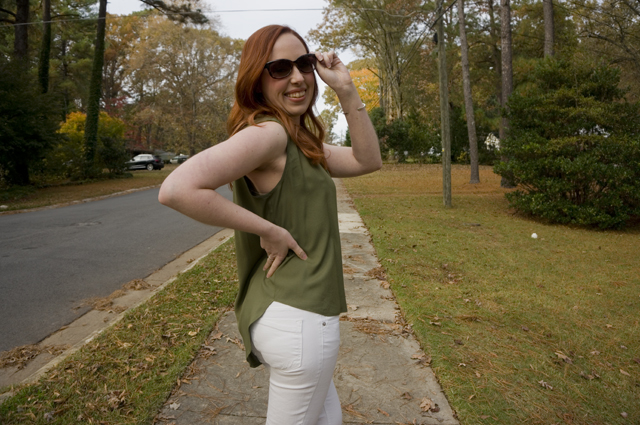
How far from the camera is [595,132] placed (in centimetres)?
1046

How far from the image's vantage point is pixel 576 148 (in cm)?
1040

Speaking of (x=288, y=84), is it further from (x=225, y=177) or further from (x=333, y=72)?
(x=225, y=177)

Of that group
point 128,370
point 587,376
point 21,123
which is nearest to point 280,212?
point 128,370

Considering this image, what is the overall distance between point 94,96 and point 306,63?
26.2 metres

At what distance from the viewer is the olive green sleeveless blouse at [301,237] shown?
1.44 m

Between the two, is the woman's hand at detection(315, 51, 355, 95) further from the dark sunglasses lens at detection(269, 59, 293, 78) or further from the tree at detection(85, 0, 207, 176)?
the tree at detection(85, 0, 207, 176)

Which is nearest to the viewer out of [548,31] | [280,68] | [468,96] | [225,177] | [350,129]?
[225,177]

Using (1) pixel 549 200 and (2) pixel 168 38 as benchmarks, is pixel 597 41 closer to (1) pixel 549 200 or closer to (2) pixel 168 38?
(1) pixel 549 200

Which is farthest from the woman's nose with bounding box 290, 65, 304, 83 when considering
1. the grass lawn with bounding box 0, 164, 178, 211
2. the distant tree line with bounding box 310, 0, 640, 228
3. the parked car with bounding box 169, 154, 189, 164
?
the parked car with bounding box 169, 154, 189, 164

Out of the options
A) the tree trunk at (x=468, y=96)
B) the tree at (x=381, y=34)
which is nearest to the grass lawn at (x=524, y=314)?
the tree trunk at (x=468, y=96)

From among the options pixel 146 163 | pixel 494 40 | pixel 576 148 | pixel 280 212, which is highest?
pixel 494 40

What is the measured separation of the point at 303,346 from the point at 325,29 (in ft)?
126

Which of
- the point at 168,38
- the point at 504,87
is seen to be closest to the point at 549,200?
the point at 504,87

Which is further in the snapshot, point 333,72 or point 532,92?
point 532,92
